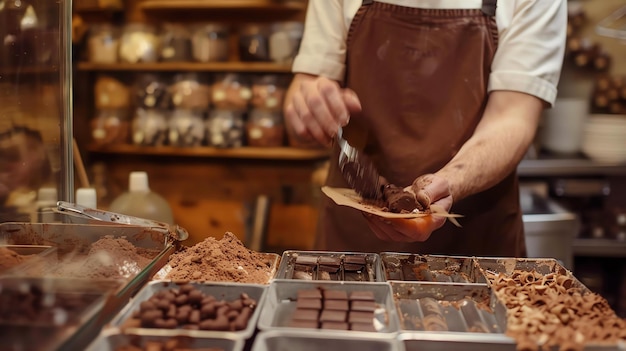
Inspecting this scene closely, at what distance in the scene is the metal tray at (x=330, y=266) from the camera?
123cm

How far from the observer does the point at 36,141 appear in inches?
55.7

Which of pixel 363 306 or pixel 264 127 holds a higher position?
pixel 264 127

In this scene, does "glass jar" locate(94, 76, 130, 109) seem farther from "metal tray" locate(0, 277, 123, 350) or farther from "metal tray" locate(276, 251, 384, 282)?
"metal tray" locate(0, 277, 123, 350)

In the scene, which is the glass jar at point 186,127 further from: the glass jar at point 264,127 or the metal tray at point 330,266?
the metal tray at point 330,266

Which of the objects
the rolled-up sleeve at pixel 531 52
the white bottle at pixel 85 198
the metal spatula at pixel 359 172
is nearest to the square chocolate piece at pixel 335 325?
the metal spatula at pixel 359 172

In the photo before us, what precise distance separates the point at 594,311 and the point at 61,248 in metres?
0.99

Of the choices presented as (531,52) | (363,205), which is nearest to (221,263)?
(363,205)

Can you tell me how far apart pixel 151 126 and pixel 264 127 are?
0.59 meters

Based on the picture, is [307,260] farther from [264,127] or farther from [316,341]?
[264,127]

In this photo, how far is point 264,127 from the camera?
3.11 m

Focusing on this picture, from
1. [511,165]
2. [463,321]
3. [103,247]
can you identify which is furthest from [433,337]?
[511,165]

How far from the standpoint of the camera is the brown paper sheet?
1213 millimetres

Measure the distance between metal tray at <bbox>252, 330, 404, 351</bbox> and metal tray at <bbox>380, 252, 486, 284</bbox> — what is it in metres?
0.35

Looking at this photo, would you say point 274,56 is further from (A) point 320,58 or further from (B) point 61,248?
(B) point 61,248
